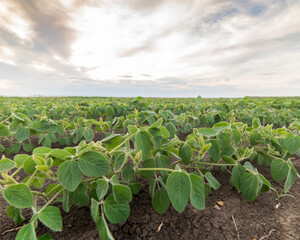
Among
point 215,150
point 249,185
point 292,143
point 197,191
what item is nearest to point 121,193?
point 197,191

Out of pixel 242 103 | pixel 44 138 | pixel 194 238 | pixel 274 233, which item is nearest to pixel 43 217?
pixel 194 238

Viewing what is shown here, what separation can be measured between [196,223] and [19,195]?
4.14 feet

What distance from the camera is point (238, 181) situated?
1620mm

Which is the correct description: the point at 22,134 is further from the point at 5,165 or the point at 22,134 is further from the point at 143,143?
the point at 143,143

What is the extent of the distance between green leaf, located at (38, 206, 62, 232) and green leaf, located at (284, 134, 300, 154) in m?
2.05

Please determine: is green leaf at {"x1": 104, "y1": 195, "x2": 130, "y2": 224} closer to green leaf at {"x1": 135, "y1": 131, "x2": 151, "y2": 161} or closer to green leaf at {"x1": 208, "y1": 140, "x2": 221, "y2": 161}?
green leaf at {"x1": 135, "y1": 131, "x2": 151, "y2": 161}

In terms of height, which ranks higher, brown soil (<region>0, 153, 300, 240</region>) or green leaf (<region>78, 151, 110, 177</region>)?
green leaf (<region>78, 151, 110, 177</region>)

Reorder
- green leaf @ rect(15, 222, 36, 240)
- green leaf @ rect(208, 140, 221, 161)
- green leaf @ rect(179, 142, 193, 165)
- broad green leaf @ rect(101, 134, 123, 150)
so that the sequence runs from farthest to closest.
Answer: green leaf @ rect(208, 140, 221, 161) → green leaf @ rect(179, 142, 193, 165) → broad green leaf @ rect(101, 134, 123, 150) → green leaf @ rect(15, 222, 36, 240)

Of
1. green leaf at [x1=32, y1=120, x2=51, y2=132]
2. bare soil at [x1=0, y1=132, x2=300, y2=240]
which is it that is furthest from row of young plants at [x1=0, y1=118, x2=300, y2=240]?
green leaf at [x1=32, y1=120, x2=51, y2=132]

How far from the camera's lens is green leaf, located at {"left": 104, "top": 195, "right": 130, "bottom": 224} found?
1.06 m

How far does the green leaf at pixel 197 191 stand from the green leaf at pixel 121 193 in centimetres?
40

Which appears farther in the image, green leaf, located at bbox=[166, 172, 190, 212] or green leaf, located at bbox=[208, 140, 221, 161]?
green leaf, located at bbox=[208, 140, 221, 161]

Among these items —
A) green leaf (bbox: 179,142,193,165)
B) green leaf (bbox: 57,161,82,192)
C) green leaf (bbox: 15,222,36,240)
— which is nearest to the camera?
green leaf (bbox: 15,222,36,240)

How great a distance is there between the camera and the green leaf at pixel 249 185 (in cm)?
147
